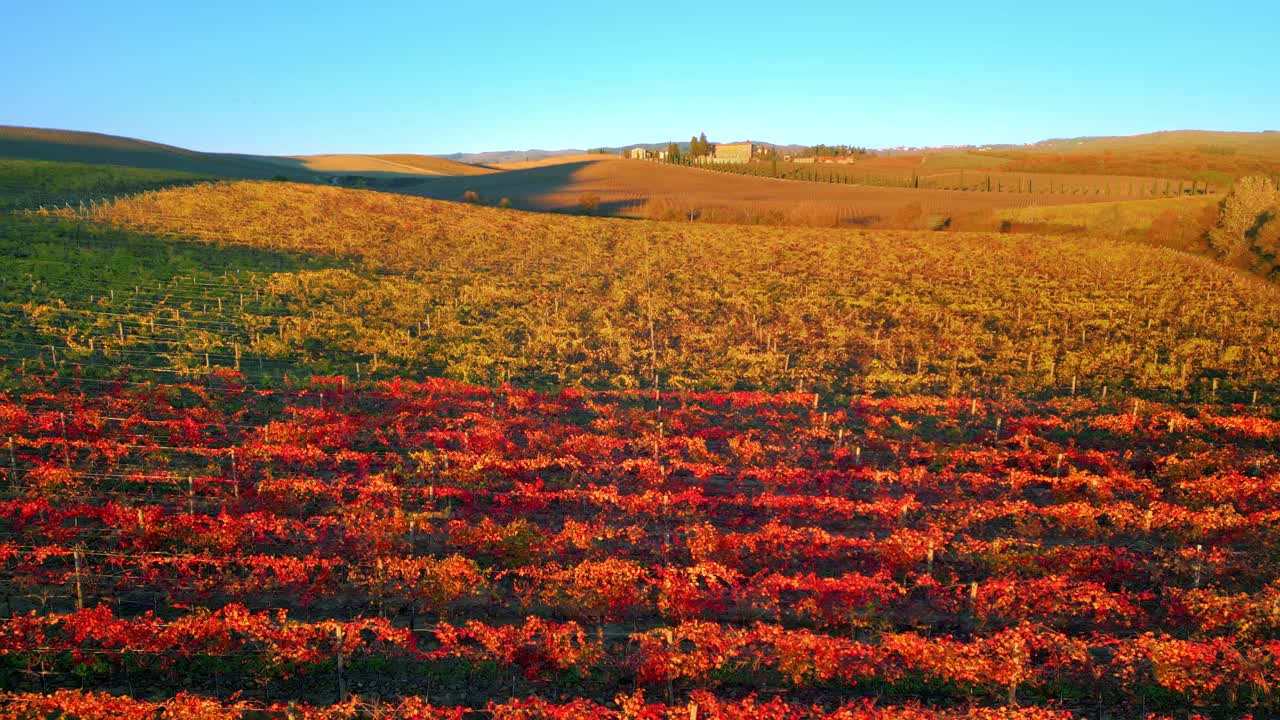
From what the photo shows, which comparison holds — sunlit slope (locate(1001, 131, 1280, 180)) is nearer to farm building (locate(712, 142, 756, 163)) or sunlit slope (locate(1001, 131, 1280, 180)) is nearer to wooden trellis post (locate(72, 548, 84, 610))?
farm building (locate(712, 142, 756, 163))

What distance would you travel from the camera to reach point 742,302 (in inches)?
1581

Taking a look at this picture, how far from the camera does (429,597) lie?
12211 millimetres

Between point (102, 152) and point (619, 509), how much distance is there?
125986 mm

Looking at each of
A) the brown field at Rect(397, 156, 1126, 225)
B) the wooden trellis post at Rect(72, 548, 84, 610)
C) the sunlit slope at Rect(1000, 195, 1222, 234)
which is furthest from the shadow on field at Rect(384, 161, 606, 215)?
the wooden trellis post at Rect(72, 548, 84, 610)

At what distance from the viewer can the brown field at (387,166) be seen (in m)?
142

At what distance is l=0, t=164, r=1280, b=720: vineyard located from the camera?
34.3ft

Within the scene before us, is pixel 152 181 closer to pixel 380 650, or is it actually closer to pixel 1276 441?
pixel 380 650

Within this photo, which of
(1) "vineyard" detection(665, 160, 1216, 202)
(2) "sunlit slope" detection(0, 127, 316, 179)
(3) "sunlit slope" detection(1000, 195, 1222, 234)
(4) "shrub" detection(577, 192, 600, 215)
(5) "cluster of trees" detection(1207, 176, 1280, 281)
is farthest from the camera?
(2) "sunlit slope" detection(0, 127, 316, 179)

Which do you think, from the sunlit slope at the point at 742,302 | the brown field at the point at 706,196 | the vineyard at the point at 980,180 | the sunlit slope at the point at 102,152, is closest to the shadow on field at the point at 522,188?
the brown field at the point at 706,196

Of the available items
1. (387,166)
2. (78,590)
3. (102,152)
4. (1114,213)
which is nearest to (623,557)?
(78,590)

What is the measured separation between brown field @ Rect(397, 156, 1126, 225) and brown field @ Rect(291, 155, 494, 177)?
19.2 metres

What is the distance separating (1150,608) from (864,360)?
18.3 metres

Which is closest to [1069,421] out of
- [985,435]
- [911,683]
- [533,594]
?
[985,435]

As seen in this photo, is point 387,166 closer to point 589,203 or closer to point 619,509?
point 589,203
